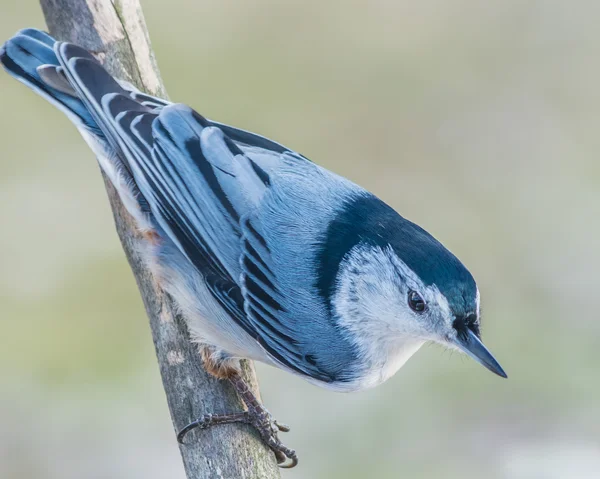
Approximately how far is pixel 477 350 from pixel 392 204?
9.26 feet

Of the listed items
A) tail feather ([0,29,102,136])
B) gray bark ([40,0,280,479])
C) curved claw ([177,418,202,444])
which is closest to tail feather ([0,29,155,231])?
tail feather ([0,29,102,136])

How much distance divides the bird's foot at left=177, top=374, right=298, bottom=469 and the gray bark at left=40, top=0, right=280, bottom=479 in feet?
0.08

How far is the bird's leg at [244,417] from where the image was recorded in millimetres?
2754

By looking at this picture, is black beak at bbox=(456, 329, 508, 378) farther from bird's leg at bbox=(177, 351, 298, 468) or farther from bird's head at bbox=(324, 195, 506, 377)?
bird's leg at bbox=(177, 351, 298, 468)

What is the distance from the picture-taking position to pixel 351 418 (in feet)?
13.9

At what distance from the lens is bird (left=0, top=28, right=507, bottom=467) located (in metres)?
2.67

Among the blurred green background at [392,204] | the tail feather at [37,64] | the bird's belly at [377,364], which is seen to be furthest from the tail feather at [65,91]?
the blurred green background at [392,204]

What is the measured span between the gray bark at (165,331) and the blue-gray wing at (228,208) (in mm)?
235

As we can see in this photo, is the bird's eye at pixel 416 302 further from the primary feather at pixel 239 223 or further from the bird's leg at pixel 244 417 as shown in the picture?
the bird's leg at pixel 244 417

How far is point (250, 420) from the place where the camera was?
2.84 m

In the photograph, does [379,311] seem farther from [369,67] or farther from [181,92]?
[369,67]

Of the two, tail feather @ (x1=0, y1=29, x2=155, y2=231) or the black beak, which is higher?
tail feather @ (x1=0, y1=29, x2=155, y2=231)

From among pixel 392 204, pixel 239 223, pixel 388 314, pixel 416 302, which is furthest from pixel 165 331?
pixel 392 204

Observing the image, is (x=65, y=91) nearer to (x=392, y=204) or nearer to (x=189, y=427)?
(x=189, y=427)
